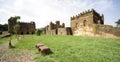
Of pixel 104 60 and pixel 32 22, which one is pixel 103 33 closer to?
pixel 104 60

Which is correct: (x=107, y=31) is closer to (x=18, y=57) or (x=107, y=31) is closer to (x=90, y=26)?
(x=90, y=26)

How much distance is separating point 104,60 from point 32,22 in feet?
159

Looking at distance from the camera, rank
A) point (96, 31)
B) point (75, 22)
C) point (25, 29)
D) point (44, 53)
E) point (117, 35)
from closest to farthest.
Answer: point (44, 53)
point (117, 35)
point (96, 31)
point (75, 22)
point (25, 29)

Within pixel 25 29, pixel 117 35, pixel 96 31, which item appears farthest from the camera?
pixel 25 29

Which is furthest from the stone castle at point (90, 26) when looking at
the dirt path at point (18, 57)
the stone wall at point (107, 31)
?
the dirt path at point (18, 57)

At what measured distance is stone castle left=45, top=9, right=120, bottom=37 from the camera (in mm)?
19972

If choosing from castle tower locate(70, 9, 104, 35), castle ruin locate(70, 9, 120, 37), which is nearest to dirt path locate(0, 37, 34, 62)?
castle ruin locate(70, 9, 120, 37)

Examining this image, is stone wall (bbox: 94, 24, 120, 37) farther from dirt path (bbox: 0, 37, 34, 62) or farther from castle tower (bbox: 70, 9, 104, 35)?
dirt path (bbox: 0, 37, 34, 62)

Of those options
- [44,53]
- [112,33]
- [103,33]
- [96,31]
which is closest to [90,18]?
[96,31]

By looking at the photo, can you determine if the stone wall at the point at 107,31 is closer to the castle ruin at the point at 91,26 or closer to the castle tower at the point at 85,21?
the castle ruin at the point at 91,26

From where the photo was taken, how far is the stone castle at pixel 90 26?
19972mm

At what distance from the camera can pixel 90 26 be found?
25.2 metres

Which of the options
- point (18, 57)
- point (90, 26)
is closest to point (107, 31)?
point (90, 26)

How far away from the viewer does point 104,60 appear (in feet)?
21.7
